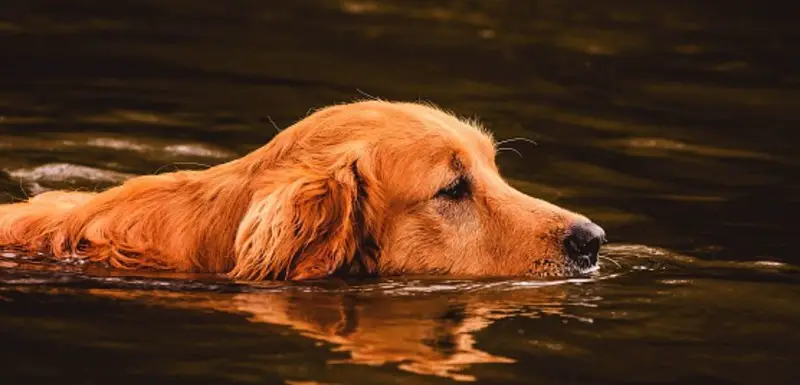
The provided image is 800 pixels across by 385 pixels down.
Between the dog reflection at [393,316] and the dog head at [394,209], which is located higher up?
the dog head at [394,209]

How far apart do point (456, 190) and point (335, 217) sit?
67 centimetres

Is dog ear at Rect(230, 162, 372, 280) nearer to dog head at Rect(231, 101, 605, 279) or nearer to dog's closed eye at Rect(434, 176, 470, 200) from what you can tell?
dog head at Rect(231, 101, 605, 279)

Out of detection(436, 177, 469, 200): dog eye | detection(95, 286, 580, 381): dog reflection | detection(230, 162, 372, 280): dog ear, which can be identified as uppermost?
detection(436, 177, 469, 200): dog eye

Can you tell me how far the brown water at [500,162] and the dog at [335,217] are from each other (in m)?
0.13

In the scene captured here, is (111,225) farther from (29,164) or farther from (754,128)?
(754,128)

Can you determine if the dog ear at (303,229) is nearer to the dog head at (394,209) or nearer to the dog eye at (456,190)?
the dog head at (394,209)

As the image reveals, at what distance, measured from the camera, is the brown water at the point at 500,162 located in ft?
24.0

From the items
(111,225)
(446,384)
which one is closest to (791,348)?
(446,384)

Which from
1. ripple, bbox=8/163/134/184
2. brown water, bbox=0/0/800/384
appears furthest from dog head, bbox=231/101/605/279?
ripple, bbox=8/163/134/184

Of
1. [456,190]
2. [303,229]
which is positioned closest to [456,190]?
[456,190]

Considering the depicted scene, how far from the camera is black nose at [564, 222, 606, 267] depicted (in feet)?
28.4

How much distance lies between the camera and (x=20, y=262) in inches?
336

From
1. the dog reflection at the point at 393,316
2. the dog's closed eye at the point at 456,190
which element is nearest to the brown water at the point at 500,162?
the dog reflection at the point at 393,316

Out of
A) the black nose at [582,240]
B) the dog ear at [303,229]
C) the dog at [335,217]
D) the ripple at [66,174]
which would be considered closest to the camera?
the dog ear at [303,229]
